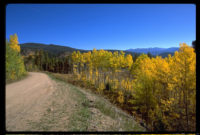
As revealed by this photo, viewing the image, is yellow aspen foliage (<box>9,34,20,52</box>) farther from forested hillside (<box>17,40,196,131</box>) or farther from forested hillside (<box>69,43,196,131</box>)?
forested hillside (<box>69,43,196,131</box>)

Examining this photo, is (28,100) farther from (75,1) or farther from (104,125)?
(75,1)

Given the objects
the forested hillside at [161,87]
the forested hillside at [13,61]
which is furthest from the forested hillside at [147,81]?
Answer: the forested hillside at [13,61]

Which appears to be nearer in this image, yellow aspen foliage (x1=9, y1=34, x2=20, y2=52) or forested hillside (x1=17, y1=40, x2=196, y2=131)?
yellow aspen foliage (x1=9, y1=34, x2=20, y2=52)

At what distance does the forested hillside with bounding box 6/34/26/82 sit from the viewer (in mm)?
762

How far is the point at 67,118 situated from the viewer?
0.99m

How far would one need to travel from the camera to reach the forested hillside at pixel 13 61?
762 millimetres

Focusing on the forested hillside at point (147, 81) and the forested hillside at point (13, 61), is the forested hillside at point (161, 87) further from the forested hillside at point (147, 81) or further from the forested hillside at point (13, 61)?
the forested hillside at point (13, 61)

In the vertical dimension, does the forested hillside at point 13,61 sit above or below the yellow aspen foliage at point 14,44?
below

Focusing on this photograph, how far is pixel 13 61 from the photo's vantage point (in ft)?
2.61

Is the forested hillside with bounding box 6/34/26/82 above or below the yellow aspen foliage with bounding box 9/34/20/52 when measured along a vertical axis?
below

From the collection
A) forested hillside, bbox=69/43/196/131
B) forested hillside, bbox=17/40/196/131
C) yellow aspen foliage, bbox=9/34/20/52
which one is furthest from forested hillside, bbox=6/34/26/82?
forested hillside, bbox=69/43/196/131

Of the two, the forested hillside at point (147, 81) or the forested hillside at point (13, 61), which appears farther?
the forested hillside at point (147, 81)

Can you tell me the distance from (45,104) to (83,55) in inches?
482
